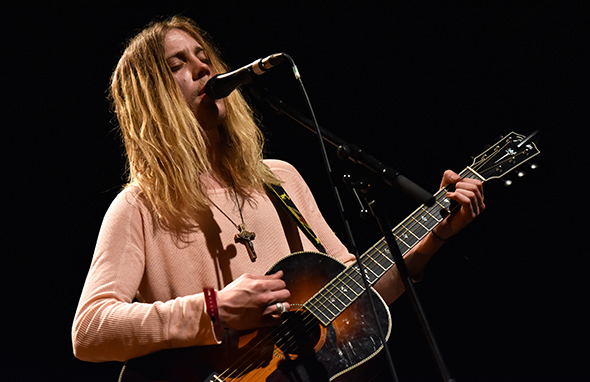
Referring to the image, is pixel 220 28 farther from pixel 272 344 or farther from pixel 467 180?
pixel 272 344

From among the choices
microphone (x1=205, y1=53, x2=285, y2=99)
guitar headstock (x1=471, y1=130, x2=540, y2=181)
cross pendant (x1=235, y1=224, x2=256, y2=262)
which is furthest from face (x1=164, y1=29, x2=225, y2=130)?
guitar headstock (x1=471, y1=130, x2=540, y2=181)

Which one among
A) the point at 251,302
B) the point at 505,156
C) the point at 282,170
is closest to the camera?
the point at 251,302

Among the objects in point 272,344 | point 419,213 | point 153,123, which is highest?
point 153,123

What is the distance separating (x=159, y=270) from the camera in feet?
5.73

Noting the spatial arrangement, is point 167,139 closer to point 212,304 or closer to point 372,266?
point 212,304

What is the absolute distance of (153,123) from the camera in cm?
199

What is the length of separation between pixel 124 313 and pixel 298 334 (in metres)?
0.55

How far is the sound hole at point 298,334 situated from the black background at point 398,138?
1.36 metres

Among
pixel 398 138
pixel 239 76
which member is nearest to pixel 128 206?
pixel 239 76

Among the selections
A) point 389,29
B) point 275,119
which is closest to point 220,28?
point 275,119

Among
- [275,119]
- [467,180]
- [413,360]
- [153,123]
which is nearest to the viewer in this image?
[467,180]

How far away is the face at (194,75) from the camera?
198 centimetres

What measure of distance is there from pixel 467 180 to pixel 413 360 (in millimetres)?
1528

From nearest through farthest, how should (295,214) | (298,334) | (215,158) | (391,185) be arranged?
1. (391,185)
2. (298,334)
3. (295,214)
4. (215,158)
